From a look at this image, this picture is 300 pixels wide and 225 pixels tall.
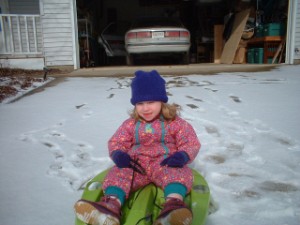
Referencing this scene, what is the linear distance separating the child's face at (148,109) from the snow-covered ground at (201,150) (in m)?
0.59

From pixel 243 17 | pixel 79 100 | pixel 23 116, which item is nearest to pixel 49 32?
pixel 79 100

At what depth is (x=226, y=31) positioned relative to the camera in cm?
1011

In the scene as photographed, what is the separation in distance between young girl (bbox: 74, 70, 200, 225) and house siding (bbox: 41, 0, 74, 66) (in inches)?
257

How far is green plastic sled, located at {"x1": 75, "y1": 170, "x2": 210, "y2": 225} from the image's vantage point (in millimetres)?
1445

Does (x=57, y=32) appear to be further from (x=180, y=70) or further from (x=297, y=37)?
(x=297, y=37)

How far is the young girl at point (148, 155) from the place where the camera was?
1424 mm

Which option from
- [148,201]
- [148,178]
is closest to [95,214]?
[148,201]

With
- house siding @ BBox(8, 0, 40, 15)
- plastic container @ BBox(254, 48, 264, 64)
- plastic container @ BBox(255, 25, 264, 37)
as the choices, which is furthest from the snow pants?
house siding @ BBox(8, 0, 40, 15)

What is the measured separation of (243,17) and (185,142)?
332 inches

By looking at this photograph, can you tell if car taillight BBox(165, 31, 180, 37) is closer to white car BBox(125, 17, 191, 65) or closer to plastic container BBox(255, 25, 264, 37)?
white car BBox(125, 17, 191, 65)

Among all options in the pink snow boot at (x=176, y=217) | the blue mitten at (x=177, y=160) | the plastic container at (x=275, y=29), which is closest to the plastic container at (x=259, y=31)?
the plastic container at (x=275, y=29)

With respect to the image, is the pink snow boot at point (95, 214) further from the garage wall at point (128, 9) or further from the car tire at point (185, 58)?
the garage wall at point (128, 9)

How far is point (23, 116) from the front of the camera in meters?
3.71

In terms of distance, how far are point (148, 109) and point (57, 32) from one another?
678 centimetres
